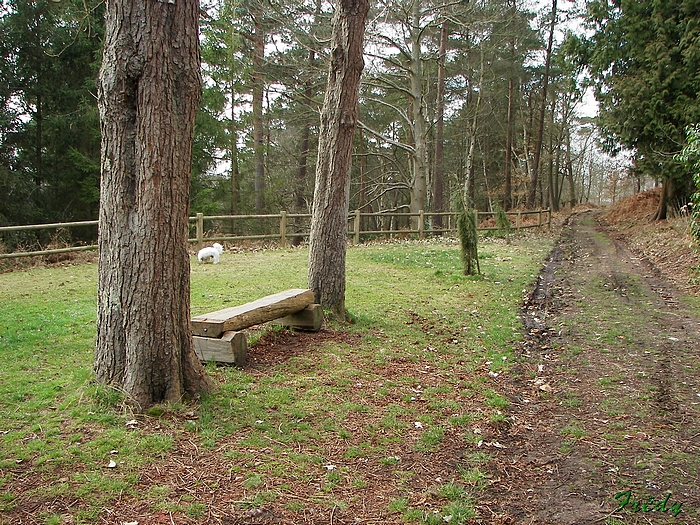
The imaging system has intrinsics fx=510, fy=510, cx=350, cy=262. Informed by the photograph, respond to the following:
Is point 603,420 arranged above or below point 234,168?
below

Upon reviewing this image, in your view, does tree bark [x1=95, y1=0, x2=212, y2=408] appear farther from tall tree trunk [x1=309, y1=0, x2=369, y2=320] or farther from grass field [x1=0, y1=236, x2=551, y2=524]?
tall tree trunk [x1=309, y1=0, x2=369, y2=320]

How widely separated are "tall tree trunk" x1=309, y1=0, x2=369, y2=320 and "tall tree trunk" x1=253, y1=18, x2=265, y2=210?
12.3 metres

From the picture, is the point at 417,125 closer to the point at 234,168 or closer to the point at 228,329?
the point at 234,168

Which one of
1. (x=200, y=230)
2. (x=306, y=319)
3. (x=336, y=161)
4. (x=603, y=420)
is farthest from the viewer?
(x=200, y=230)

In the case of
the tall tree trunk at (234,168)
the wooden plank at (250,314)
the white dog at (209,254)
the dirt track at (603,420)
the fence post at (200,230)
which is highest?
the tall tree trunk at (234,168)

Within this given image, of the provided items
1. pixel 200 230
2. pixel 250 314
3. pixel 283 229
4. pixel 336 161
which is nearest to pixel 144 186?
pixel 250 314

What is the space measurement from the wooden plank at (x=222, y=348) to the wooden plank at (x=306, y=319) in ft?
4.47

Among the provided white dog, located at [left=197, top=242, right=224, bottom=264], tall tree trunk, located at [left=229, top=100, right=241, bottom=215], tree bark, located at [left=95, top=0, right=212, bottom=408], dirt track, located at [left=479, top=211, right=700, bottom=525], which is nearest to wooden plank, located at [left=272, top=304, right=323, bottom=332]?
dirt track, located at [left=479, top=211, right=700, bottom=525]

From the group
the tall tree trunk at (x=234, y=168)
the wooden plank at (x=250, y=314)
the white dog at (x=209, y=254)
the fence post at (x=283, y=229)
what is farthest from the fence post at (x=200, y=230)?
the wooden plank at (x=250, y=314)

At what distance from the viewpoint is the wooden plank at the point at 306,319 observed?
20.8 feet

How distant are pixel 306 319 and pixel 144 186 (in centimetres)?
307

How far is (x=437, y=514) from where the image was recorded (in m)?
2.93

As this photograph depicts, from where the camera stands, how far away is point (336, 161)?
22.1 ft

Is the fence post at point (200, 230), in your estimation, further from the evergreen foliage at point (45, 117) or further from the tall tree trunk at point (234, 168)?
the tall tree trunk at point (234, 168)
